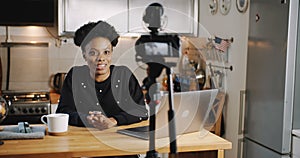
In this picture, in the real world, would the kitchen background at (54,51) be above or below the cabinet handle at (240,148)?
above

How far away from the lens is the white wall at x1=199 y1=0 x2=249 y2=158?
2.92 m

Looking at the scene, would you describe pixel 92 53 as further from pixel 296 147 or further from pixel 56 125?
pixel 296 147

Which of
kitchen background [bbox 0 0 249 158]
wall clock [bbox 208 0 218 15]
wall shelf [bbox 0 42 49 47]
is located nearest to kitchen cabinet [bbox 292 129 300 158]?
kitchen background [bbox 0 0 249 158]

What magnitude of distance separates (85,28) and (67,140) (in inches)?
31.2

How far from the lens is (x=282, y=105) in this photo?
2.37 metres

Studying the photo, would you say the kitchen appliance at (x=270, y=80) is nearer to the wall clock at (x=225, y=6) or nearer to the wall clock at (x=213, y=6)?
the wall clock at (x=225, y=6)

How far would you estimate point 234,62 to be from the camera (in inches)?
121

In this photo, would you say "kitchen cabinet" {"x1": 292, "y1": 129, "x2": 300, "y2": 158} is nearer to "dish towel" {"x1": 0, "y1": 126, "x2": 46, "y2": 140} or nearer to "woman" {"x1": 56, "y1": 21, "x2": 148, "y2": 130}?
"woman" {"x1": 56, "y1": 21, "x2": 148, "y2": 130}

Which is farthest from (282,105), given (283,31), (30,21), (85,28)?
(30,21)

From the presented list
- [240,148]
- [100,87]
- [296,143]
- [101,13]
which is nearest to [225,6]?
[101,13]

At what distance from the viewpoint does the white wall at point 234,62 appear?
2.92 m

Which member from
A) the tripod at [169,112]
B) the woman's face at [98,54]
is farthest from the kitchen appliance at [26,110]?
the tripod at [169,112]

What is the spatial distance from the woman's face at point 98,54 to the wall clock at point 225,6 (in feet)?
5.03

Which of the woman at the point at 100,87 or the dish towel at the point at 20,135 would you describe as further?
the woman at the point at 100,87
